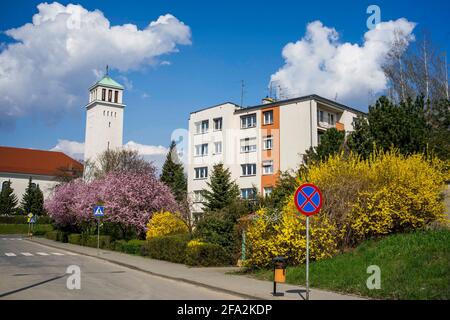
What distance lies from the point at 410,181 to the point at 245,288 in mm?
7856

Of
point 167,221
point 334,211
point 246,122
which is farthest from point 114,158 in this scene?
point 334,211

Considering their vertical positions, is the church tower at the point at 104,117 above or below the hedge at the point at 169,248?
above

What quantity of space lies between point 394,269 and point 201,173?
40.0 meters

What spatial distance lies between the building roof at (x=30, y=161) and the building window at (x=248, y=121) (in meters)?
52.1

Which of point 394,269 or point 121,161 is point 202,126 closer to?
point 121,161

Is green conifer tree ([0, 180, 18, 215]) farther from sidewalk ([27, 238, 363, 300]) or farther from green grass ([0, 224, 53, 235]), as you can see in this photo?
sidewalk ([27, 238, 363, 300])

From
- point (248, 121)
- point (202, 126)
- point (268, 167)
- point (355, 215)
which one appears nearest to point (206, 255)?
point (355, 215)

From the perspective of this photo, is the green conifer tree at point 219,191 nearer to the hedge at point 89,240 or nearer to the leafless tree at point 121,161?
the hedge at point 89,240

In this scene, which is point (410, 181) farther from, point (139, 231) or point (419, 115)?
point (139, 231)

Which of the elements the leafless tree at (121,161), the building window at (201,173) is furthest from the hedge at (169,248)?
the leafless tree at (121,161)

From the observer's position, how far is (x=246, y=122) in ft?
158

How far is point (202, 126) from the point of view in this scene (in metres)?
52.4

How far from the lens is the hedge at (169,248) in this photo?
2273 centimetres

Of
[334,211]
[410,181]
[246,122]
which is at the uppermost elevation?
[246,122]
